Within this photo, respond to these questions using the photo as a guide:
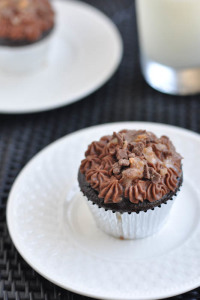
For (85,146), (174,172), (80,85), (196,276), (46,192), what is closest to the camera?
(196,276)

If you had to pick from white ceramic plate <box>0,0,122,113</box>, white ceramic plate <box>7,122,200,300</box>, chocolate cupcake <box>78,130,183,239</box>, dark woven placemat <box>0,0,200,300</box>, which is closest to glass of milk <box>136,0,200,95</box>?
dark woven placemat <box>0,0,200,300</box>

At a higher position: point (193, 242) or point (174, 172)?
point (174, 172)

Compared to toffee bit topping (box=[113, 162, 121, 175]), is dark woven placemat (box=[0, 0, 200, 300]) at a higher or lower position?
lower

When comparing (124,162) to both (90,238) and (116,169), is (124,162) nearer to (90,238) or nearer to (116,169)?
(116,169)

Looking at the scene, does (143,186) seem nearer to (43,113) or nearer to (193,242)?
(193,242)

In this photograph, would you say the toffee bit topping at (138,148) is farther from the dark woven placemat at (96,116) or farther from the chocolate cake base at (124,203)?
the dark woven placemat at (96,116)

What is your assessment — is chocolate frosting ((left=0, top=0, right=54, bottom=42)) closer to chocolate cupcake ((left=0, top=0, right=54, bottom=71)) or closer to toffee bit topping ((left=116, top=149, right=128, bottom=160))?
chocolate cupcake ((left=0, top=0, right=54, bottom=71))

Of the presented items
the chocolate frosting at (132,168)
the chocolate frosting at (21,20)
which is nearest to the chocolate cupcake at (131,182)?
the chocolate frosting at (132,168)

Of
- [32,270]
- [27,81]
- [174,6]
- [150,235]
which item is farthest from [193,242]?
[27,81]
